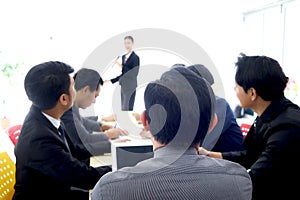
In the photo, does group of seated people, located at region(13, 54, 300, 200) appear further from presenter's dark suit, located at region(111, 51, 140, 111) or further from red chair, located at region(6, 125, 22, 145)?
red chair, located at region(6, 125, 22, 145)

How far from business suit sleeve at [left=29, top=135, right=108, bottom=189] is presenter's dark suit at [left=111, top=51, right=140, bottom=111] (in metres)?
0.83


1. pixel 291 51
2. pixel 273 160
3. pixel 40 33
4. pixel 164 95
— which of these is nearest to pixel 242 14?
pixel 291 51

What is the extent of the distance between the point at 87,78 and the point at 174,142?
113 centimetres

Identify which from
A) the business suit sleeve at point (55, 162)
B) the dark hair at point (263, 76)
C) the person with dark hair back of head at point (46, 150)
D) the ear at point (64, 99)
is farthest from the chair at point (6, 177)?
the dark hair at point (263, 76)

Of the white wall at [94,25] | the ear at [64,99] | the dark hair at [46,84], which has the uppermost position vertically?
the white wall at [94,25]

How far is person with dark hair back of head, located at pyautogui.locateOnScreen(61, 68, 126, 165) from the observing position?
166 cm

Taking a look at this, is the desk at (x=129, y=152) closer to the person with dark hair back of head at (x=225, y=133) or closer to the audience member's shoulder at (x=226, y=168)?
the person with dark hair back of head at (x=225, y=133)

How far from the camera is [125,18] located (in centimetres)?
500

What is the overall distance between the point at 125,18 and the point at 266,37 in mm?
2418

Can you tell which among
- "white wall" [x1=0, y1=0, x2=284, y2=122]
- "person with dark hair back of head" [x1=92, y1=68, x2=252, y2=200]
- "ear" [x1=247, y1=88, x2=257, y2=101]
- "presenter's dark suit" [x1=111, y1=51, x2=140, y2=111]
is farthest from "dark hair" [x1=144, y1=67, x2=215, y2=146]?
"white wall" [x1=0, y1=0, x2=284, y2=122]

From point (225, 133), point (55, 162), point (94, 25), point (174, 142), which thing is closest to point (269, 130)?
point (225, 133)

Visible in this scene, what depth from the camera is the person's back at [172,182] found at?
65 cm

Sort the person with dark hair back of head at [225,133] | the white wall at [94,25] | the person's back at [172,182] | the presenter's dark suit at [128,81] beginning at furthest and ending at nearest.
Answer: the white wall at [94,25] < the presenter's dark suit at [128,81] < the person with dark hair back of head at [225,133] < the person's back at [172,182]

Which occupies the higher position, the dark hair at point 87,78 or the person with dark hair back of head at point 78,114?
the dark hair at point 87,78
